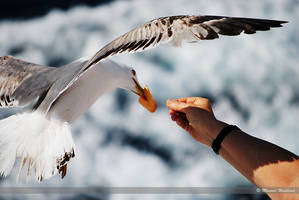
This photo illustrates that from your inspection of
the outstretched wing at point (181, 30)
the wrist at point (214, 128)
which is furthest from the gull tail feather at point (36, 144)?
the wrist at point (214, 128)

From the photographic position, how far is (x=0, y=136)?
723mm

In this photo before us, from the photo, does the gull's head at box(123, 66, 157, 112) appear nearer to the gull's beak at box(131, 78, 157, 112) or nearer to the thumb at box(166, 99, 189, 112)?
the gull's beak at box(131, 78, 157, 112)

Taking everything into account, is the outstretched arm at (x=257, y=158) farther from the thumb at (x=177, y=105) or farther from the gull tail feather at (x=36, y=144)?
the gull tail feather at (x=36, y=144)

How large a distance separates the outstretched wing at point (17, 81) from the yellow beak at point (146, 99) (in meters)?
0.23

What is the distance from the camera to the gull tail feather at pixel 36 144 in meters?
0.66

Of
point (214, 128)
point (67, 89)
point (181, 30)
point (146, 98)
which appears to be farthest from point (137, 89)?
point (214, 128)

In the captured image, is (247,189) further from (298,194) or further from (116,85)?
(116,85)

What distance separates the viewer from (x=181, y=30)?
58 cm

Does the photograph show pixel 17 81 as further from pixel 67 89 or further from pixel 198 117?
pixel 198 117

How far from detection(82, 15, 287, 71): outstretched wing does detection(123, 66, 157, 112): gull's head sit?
0.66ft

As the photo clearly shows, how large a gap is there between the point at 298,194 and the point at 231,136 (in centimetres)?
10

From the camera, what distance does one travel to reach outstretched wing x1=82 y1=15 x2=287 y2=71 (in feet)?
1.76

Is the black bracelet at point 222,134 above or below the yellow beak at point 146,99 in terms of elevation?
above

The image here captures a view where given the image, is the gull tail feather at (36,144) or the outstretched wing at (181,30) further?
the gull tail feather at (36,144)
